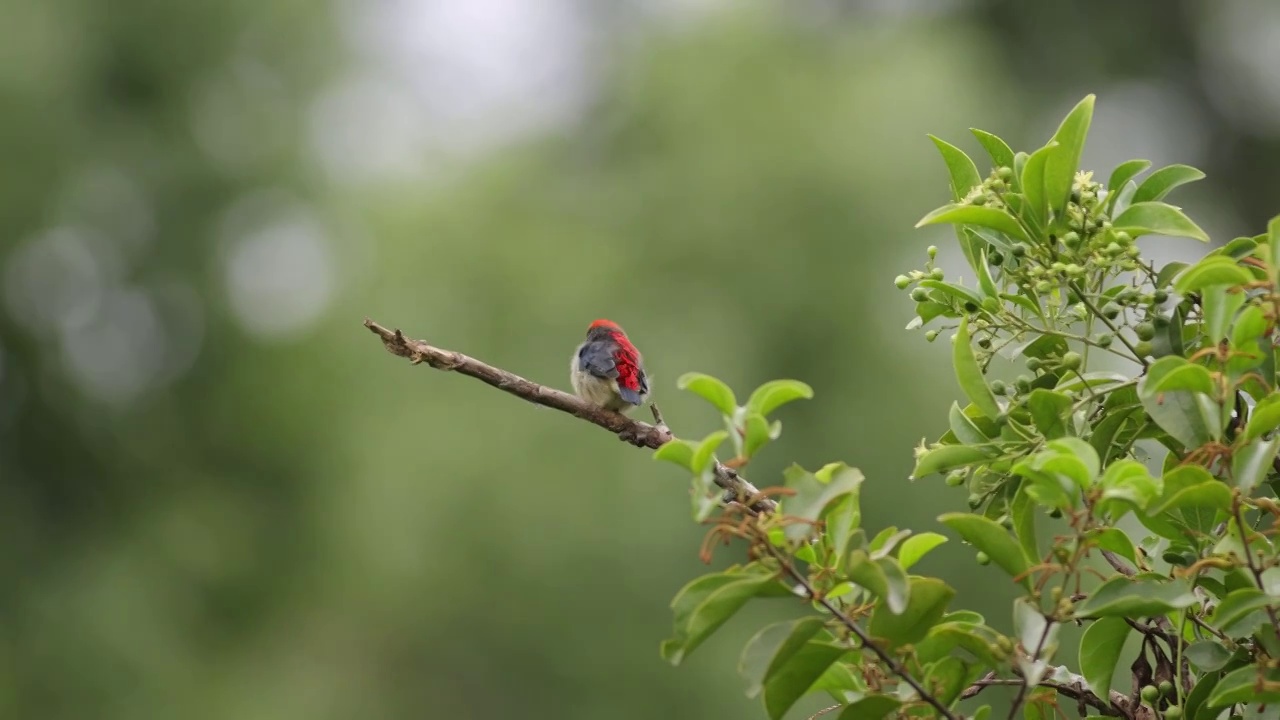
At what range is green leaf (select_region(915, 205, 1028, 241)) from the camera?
1.83m

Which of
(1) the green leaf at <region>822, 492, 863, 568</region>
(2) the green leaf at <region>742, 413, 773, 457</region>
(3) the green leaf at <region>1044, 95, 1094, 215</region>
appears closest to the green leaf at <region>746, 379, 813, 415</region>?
(2) the green leaf at <region>742, 413, 773, 457</region>

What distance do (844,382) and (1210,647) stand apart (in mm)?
9227

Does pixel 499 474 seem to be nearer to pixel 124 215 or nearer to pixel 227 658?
pixel 227 658

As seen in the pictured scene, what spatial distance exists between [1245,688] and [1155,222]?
27.4 inches

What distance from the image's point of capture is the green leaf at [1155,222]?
185 centimetres

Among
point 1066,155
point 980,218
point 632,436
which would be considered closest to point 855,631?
point 980,218

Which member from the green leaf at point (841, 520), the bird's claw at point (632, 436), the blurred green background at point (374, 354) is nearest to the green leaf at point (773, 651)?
the green leaf at point (841, 520)

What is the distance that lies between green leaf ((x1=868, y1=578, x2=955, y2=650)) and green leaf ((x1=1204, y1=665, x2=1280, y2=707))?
33 centimetres

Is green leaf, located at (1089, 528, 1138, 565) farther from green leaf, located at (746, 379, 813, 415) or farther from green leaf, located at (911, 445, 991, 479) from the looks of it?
green leaf, located at (746, 379, 813, 415)

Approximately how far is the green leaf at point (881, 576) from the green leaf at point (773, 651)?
0.23 feet

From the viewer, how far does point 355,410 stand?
11.6m

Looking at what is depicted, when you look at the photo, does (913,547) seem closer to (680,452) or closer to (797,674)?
(797,674)

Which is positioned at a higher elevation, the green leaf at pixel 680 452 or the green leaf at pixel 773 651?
the green leaf at pixel 680 452

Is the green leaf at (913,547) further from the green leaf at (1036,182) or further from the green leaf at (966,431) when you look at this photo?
the green leaf at (1036,182)
